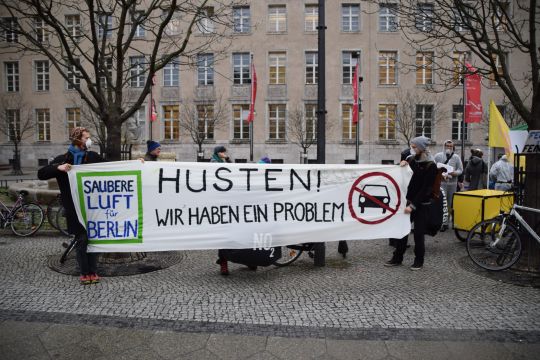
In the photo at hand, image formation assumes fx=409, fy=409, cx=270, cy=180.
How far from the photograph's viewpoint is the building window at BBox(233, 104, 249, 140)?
3494 cm

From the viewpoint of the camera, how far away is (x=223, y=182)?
5.93 metres

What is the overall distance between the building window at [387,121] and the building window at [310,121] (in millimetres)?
5764

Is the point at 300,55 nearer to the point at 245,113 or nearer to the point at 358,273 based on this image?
the point at 245,113

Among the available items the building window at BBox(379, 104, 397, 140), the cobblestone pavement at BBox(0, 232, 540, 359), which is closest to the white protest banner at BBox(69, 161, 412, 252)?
the cobblestone pavement at BBox(0, 232, 540, 359)

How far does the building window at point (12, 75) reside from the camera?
38.7m

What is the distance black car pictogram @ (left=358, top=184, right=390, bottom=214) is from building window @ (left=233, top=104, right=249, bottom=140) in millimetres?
29204

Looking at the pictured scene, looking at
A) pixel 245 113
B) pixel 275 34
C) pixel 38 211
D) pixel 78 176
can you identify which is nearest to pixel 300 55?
pixel 275 34

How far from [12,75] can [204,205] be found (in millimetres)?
41670

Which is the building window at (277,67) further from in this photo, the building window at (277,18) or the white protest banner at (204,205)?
the white protest banner at (204,205)

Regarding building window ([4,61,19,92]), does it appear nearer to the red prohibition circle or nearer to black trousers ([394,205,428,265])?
the red prohibition circle

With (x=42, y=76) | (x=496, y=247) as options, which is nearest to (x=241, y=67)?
(x=42, y=76)

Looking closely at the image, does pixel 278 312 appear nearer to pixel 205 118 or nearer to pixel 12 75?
pixel 205 118

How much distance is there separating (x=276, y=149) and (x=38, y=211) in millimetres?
26329

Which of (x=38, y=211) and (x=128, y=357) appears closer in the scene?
(x=128, y=357)
